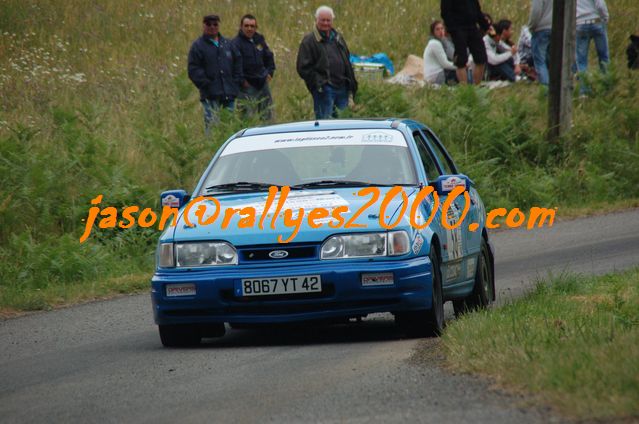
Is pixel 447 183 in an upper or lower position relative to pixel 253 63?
lower

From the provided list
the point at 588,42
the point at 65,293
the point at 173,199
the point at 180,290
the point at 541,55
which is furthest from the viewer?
the point at 588,42

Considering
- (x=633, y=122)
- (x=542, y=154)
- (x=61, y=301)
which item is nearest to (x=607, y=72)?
(x=633, y=122)

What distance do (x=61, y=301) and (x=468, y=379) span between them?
686 cm

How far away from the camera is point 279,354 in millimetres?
9211

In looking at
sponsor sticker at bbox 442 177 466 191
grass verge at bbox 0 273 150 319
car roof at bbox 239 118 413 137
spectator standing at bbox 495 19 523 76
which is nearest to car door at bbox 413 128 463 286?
sponsor sticker at bbox 442 177 466 191

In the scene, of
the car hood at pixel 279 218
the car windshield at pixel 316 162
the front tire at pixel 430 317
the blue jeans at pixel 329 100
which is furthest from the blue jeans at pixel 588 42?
the front tire at pixel 430 317

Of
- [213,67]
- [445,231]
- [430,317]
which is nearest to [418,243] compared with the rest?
[430,317]

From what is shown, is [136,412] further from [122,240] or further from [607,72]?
[607,72]

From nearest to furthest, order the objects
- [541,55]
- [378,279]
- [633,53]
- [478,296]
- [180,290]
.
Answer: [378,279], [180,290], [478,296], [541,55], [633,53]

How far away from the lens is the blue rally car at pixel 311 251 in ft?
30.9

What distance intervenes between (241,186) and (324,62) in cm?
998

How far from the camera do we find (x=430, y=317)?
379 inches

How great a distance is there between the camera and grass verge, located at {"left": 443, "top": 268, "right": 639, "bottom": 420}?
21.0 ft

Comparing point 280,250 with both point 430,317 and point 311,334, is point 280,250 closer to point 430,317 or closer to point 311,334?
point 430,317
